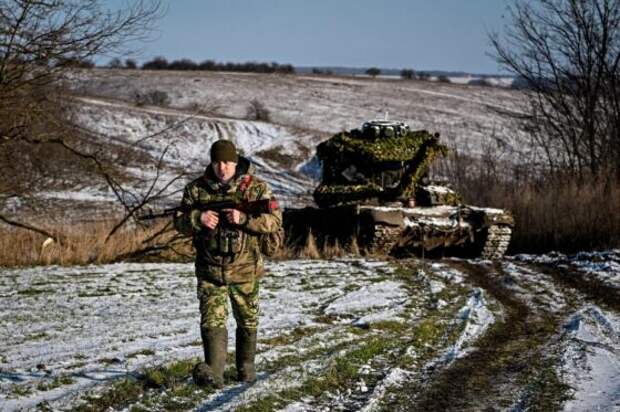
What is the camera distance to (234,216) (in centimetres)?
545

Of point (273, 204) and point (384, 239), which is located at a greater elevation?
point (273, 204)

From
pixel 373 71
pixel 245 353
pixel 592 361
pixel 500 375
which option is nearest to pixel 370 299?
pixel 592 361

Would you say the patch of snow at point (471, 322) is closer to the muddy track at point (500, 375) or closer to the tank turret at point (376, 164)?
the muddy track at point (500, 375)

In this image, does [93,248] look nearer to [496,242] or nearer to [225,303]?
[496,242]

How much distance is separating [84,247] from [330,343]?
7683mm

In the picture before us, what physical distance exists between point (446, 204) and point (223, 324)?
1193 centimetres

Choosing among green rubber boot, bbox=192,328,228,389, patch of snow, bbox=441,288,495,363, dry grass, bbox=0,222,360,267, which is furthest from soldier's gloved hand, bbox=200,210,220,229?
dry grass, bbox=0,222,360,267

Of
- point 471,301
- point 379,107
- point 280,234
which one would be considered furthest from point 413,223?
point 379,107

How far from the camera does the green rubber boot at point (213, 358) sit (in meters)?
5.50

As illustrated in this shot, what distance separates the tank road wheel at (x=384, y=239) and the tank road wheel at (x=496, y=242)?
194cm

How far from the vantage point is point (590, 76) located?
21859 mm

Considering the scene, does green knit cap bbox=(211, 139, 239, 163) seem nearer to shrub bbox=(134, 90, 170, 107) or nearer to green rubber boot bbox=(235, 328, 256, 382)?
green rubber boot bbox=(235, 328, 256, 382)

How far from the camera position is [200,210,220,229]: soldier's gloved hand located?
214 inches

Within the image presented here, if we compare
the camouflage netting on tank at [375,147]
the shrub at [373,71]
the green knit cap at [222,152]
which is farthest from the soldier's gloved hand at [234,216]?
the shrub at [373,71]
